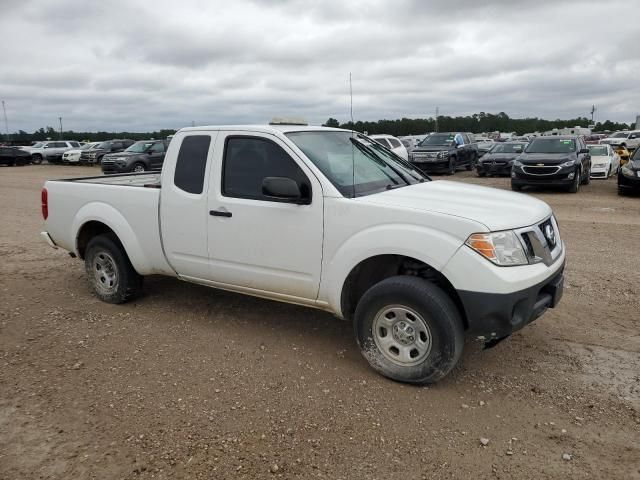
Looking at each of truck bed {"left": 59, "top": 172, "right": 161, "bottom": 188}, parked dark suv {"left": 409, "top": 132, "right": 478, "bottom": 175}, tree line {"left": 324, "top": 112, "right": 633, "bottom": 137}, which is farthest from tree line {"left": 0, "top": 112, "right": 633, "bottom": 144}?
truck bed {"left": 59, "top": 172, "right": 161, "bottom": 188}

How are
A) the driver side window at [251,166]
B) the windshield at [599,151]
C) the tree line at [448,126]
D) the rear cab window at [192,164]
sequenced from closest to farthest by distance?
the driver side window at [251,166]
the rear cab window at [192,164]
the windshield at [599,151]
the tree line at [448,126]

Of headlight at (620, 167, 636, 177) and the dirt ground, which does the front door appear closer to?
the dirt ground

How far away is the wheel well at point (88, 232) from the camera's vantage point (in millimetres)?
5668

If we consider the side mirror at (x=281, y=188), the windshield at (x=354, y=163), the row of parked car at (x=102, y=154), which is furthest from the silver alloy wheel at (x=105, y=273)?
the row of parked car at (x=102, y=154)

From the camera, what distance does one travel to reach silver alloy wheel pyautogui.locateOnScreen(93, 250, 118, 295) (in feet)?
18.0

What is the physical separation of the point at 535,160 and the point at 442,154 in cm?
618

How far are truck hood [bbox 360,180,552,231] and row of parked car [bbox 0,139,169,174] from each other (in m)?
19.7

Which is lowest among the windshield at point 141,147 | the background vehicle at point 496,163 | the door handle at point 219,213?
the door handle at point 219,213

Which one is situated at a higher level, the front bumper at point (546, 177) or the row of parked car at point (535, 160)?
the row of parked car at point (535, 160)

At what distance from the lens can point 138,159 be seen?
2267 centimetres

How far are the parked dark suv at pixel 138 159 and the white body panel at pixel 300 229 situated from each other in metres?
17.9

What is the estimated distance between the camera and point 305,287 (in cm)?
414

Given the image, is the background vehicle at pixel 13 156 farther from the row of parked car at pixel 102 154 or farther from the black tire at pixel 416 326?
the black tire at pixel 416 326

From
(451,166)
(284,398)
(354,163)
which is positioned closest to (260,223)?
(354,163)
